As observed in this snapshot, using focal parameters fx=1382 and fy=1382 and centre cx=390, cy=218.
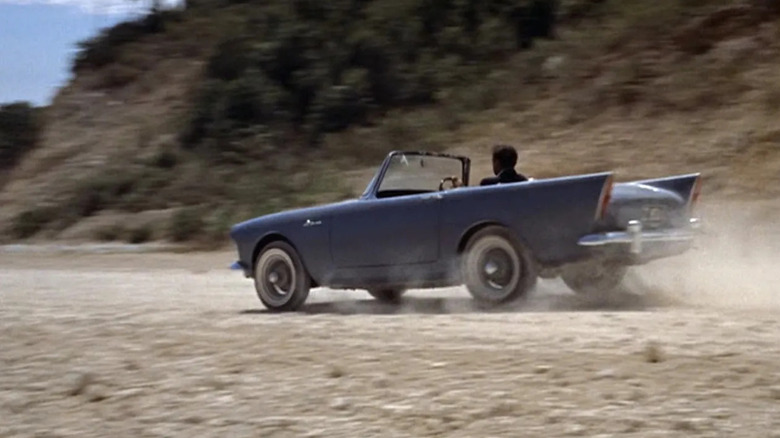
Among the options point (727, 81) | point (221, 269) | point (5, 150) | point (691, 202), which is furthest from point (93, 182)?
point (691, 202)

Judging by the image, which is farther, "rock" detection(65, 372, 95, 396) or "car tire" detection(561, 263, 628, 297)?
"car tire" detection(561, 263, 628, 297)

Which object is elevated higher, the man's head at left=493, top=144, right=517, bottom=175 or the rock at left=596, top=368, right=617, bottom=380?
the man's head at left=493, top=144, right=517, bottom=175

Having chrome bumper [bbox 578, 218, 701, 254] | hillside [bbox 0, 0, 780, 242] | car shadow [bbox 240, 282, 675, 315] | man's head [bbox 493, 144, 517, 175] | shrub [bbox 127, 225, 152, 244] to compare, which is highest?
hillside [bbox 0, 0, 780, 242]

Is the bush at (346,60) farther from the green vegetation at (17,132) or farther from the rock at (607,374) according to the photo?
the rock at (607,374)

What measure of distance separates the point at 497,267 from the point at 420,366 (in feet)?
9.61

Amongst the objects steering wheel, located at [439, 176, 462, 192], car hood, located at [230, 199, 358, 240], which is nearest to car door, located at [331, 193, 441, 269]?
car hood, located at [230, 199, 358, 240]

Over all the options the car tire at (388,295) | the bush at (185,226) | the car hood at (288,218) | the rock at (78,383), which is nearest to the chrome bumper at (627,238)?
the car hood at (288,218)

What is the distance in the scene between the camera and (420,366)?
7918 millimetres

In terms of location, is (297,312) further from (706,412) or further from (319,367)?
(706,412)

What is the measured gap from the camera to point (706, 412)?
657 centimetres

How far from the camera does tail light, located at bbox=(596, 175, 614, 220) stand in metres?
10.1

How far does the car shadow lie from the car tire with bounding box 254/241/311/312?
125 mm

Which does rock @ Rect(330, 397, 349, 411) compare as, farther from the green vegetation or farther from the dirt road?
the green vegetation

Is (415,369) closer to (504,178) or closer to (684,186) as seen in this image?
(504,178)
